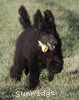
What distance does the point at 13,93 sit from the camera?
738cm

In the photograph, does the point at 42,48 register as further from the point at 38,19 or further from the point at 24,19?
the point at 24,19

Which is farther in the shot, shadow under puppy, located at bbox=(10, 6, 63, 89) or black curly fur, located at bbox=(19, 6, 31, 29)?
black curly fur, located at bbox=(19, 6, 31, 29)

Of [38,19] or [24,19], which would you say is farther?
[24,19]

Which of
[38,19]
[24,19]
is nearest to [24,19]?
[24,19]

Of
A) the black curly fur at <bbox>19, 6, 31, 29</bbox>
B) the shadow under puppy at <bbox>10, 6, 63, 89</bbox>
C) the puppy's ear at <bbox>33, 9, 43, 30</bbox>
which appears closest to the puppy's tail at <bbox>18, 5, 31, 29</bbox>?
the black curly fur at <bbox>19, 6, 31, 29</bbox>

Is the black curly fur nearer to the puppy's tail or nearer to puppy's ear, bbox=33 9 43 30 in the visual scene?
the puppy's tail

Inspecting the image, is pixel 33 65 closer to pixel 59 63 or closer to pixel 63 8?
pixel 59 63

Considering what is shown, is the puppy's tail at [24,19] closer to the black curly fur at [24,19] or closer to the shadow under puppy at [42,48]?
the black curly fur at [24,19]

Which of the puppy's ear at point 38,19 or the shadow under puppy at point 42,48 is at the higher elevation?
the puppy's ear at point 38,19

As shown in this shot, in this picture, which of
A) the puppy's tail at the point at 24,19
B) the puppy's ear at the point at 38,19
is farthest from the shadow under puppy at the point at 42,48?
the puppy's tail at the point at 24,19

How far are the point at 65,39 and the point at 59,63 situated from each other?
14.2 feet

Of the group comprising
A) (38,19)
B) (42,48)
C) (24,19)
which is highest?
(38,19)

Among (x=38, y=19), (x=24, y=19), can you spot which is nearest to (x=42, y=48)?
(x=38, y=19)

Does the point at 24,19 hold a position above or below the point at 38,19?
below
